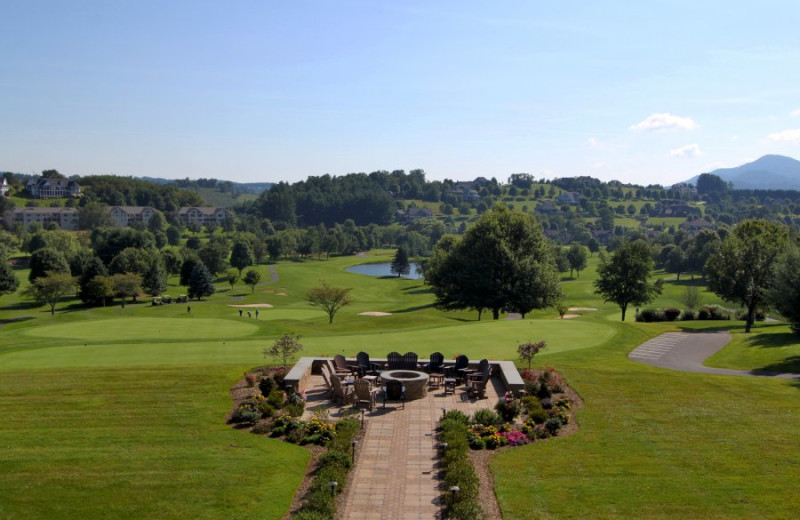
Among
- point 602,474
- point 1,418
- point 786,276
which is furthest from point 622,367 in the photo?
point 1,418

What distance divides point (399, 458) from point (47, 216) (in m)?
199

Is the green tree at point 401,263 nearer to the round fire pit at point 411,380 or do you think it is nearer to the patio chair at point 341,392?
the round fire pit at point 411,380

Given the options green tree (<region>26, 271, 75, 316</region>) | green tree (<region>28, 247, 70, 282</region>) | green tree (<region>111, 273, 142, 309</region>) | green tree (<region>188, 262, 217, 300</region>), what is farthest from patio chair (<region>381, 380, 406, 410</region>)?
green tree (<region>28, 247, 70, 282</region>)

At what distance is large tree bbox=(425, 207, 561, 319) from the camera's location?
2205 inches

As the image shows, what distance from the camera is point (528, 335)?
35.8m

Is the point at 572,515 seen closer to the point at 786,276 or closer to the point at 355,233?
the point at 786,276

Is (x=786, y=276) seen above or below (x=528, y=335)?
above

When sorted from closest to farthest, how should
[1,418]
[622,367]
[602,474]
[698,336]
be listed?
[602,474]
[1,418]
[622,367]
[698,336]

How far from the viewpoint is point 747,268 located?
49719 millimetres

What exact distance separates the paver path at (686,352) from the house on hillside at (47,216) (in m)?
187

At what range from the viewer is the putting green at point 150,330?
4034 cm

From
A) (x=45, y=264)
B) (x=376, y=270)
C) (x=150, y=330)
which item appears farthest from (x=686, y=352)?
(x=376, y=270)

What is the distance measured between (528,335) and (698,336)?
13.0 metres

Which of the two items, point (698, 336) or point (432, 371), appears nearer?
Result: point (432, 371)
